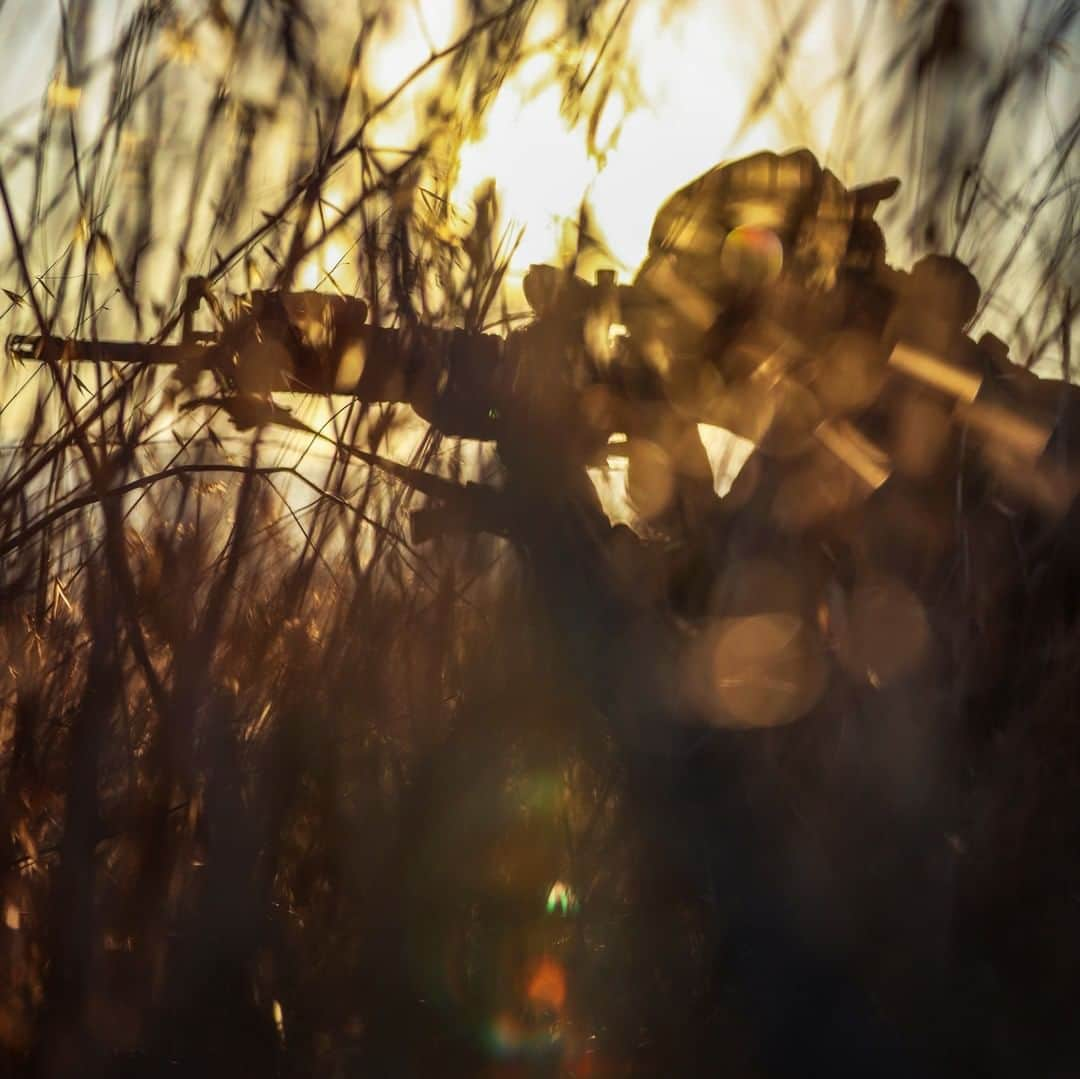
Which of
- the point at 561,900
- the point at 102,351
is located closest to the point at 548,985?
the point at 561,900

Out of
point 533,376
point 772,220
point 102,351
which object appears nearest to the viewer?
point 102,351

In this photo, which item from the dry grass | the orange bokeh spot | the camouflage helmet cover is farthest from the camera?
the orange bokeh spot

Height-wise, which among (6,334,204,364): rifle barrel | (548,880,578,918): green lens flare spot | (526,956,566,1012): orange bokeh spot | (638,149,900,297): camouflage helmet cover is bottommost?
(526,956,566,1012): orange bokeh spot

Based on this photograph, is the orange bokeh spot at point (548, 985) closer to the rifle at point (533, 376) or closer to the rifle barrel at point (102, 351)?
the rifle at point (533, 376)

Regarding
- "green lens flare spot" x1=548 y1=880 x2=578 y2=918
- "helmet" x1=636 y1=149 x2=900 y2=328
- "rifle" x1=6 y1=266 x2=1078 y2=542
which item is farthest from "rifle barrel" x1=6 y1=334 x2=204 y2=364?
"green lens flare spot" x1=548 y1=880 x2=578 y2=918

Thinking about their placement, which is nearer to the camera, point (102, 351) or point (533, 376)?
point (102, 351)

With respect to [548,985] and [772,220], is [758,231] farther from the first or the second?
[548,985]

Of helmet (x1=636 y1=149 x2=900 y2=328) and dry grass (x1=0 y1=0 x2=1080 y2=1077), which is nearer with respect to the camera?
dry grass (x1=0 y1=0 x2=1080 y2=1077)

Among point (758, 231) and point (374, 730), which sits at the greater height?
point (758, 231)

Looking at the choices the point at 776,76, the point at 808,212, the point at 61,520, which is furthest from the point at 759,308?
the point at 61,520

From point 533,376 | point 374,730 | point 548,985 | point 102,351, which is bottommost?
point 548,985

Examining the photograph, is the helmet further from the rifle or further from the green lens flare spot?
the green lens flare spot

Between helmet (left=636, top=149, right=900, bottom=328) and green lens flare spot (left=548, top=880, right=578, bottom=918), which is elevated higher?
helmet (left=636, top=149, right=900, bottom=328)

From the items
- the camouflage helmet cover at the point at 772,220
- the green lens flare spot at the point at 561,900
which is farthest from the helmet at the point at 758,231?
the green lens flare spot at the point at 561,900
